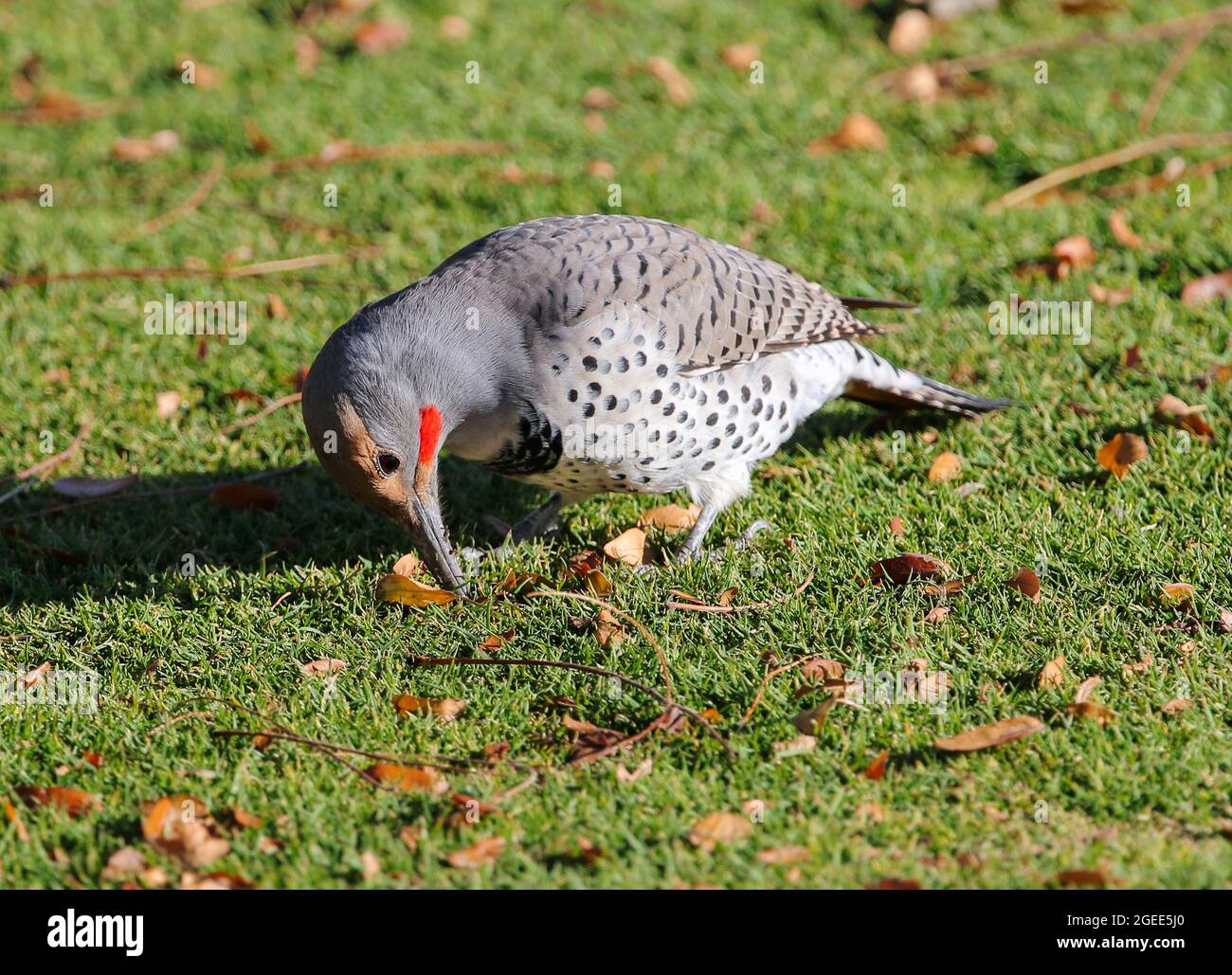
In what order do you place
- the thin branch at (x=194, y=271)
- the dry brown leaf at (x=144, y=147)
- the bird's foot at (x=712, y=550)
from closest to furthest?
the bird's foot at (x=712, y=550) → the thin branch at (x=194, y=271) → the dry brown leaf at (x=144, y=147)

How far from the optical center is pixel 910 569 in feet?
15.5

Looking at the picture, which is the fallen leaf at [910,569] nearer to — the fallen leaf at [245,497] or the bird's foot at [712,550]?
the bird's foot at [712,550]

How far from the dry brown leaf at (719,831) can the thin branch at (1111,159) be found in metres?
4.60

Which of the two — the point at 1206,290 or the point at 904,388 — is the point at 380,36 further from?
the point at 1206,290

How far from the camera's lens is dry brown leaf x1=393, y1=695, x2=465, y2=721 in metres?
4.23

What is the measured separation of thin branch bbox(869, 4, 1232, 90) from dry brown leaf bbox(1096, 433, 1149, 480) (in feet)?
12.6

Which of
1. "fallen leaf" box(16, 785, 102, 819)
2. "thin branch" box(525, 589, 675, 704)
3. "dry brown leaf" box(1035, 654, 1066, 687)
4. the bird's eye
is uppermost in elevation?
the bird's eye

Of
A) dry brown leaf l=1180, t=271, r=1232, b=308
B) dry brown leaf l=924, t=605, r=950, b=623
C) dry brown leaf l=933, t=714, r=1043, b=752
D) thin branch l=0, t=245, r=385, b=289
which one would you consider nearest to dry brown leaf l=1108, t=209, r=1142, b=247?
dry brown leaf l=1180, t=271, r=1232, b=308

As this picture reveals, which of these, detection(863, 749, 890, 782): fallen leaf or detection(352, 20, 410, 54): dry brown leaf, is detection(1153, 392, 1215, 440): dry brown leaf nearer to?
detection(863, 749, 890, 782): fallen leaf

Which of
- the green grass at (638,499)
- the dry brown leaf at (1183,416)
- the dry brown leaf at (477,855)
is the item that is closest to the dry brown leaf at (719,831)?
the green grass at (638,499)

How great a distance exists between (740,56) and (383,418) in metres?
5.27

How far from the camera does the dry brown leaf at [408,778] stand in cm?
389

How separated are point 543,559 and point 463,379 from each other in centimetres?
81
